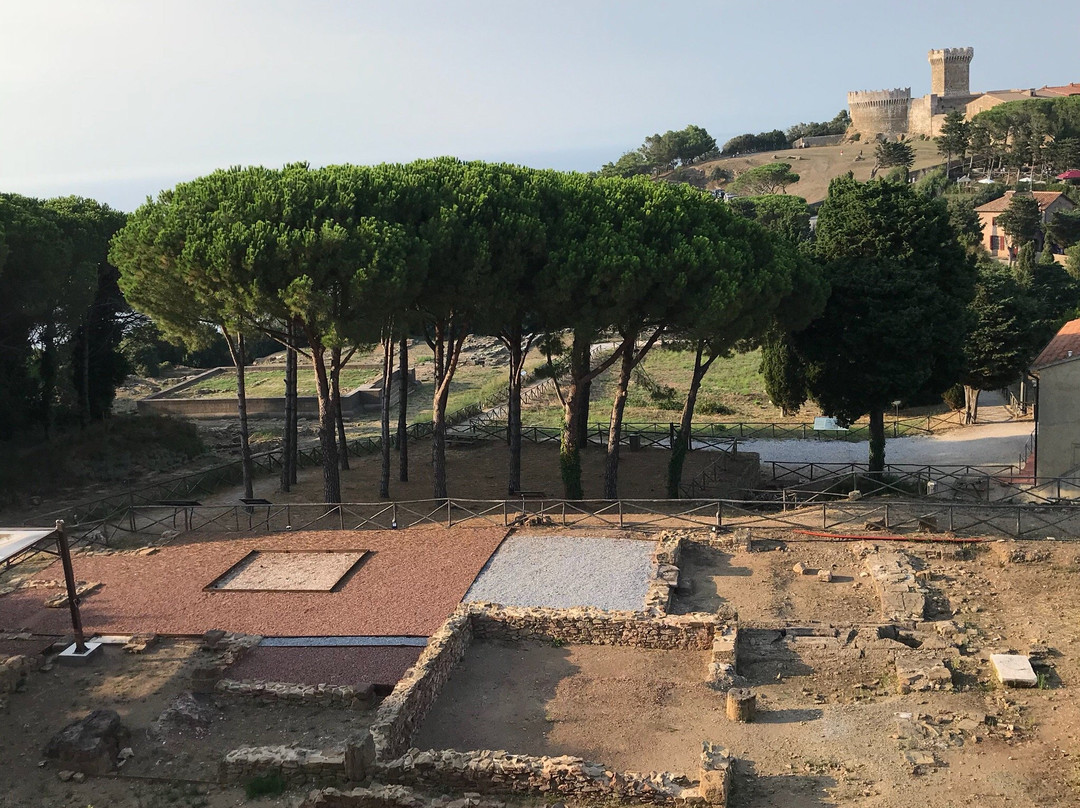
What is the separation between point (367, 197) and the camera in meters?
23.7

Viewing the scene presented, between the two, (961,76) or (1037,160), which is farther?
(961,76)

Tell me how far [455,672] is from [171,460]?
71.5ft

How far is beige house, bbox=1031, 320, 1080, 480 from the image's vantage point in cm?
2661

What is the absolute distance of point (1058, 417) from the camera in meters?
26.9

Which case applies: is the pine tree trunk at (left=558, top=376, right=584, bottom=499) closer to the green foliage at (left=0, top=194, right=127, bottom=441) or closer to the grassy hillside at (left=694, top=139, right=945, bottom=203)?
the green foliage at (left=0, top=194, right=127, bottom=441)

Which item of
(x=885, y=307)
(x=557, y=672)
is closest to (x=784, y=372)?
(x=885, y=307)

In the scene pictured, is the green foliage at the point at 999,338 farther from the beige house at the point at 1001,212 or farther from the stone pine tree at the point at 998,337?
the beige house at the point at 1001,212

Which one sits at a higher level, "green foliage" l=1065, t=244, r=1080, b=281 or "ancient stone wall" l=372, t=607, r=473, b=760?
"green foliage" l=1065, t=244, r=1080, b=281

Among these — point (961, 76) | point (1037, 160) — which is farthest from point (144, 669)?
point (961, 76)

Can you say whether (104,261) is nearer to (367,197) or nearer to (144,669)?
(367,197)

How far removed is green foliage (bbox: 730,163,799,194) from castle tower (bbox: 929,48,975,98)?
32.2 metres

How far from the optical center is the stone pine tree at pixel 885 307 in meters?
27.6

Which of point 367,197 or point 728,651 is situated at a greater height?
point 367,197

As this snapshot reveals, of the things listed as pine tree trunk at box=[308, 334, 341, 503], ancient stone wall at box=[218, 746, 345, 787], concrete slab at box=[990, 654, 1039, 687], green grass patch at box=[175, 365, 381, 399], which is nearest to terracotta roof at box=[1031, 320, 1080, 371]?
concrete slab at box=[990, 654, 1039, 687]
